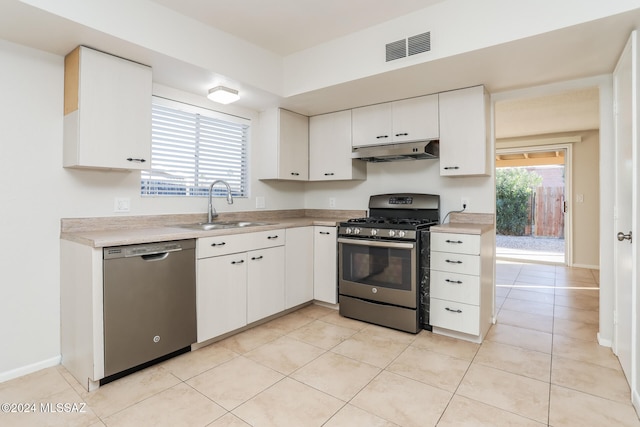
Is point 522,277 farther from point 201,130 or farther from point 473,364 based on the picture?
point 201,130

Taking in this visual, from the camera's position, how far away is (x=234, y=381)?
6.73 ft

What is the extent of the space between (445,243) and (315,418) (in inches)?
64.9

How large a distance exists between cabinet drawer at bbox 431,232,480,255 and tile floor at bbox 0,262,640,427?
0.73 metres

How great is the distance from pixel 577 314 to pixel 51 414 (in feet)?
13.9

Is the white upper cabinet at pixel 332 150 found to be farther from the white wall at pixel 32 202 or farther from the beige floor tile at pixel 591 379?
the beige floor tile at pixel 591 379

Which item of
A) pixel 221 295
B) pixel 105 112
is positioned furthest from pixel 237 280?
pixel 105 112

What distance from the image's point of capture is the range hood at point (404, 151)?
2955 millimetres

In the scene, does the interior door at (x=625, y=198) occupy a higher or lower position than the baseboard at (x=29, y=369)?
higher

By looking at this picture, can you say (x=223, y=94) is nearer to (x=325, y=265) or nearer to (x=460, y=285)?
(x=325, y=265)

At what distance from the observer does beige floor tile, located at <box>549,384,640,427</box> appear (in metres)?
1.66

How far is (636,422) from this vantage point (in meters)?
1.65

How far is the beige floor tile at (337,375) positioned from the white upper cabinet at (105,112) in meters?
1.84

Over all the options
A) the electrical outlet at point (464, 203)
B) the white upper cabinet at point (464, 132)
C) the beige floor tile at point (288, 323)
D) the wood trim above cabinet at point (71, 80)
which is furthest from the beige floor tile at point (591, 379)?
the wood trim above cabinet at point (71, 80)

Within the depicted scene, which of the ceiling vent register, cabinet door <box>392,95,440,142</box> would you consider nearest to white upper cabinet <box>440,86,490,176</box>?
cabinet door <box>392,95,440,142</box>
